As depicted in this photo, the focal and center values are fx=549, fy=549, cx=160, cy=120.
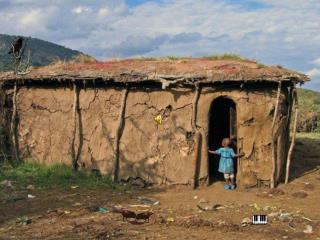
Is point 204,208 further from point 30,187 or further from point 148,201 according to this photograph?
point 30,187

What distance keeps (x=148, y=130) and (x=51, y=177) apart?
Result: 2404mm

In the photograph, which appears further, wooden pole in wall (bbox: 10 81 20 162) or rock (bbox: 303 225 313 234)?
wooden pole in wall (bbox: 10 81 20 162)

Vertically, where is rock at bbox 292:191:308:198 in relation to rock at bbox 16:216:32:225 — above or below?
above

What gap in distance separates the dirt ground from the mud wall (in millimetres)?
562

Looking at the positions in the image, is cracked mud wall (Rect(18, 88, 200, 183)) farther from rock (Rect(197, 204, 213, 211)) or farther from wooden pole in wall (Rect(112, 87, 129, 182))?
rock (Rect(197, 204, 213, 211))

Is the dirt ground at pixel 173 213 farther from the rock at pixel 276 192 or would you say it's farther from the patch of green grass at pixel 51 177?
the patch of green grass at pixel 51 177

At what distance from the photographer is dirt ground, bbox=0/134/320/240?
8.05 m

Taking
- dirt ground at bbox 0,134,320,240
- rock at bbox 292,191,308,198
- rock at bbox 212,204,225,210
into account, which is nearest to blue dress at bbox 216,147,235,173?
dirt ground at bbox 0,134,320,240

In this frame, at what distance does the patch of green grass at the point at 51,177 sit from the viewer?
11891mm

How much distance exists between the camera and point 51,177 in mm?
12203

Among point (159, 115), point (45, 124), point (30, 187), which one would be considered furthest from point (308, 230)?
point (45, 124)

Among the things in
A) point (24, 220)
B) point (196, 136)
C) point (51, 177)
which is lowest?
point (24, 220)

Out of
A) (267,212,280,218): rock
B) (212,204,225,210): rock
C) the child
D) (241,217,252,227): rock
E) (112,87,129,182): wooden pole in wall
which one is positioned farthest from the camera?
(112,87,129,182): wooden pole in wall

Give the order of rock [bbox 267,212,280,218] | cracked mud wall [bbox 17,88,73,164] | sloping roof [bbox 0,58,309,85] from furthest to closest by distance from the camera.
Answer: cracked mud wall [bbox 17,88,73,164] < sloping roof [bbox 0,58,309,85] < rock [bbox 267,212,280,218]
